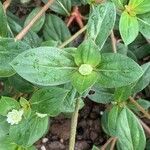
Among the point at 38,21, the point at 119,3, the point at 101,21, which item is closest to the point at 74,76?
the point at 101,21

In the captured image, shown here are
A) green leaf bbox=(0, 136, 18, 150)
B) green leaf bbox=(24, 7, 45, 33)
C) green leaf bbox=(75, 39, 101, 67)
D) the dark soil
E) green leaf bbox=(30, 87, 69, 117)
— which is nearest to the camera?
green leaf bbox=(75, 39, 101, 67)

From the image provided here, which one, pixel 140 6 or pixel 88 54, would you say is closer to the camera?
pixel 88 54

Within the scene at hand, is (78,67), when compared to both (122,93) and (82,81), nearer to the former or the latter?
(82,81)

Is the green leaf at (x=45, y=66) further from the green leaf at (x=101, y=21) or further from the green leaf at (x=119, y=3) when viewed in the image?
the green leaf at (x=119, y=3)

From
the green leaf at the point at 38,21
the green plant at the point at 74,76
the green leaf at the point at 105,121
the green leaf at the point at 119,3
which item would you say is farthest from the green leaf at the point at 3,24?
the green leaf at the point at 105,121

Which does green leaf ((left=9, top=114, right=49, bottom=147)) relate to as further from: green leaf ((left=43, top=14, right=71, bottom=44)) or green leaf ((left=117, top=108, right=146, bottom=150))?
green leaf ((left=43, top=14, right=71, bottom=44))

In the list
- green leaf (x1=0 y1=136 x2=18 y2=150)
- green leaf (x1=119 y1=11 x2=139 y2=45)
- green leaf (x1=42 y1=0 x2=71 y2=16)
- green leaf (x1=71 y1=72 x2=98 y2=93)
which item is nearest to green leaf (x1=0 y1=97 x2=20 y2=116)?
green leaf (x1=0 y1=136 x2=18 y2=150)

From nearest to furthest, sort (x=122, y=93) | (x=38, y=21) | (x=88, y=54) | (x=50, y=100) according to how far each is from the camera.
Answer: (x=88, y=54) < (x=50, y=100) < (x=122, y=93) < (x=38, y=21)
